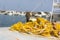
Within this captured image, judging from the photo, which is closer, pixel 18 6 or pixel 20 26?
pixel 18 6

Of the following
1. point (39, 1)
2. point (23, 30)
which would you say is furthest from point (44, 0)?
point (23, 30)

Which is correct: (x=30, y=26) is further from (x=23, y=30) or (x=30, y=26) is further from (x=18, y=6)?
(x=18, y=6)

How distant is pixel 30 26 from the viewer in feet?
14.2

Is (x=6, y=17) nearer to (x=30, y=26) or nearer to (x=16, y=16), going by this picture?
(x=16, y=16)

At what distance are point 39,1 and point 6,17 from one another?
15.8 ft

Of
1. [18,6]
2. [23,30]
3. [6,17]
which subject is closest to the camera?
[18,6]

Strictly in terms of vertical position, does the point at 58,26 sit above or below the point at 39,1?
below

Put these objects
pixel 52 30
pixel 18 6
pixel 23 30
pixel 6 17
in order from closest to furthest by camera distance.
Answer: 1. pixel 18 6
2. pixel 52 30
3. pixel 23 30
4. pixel 6 17

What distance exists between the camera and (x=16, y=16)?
20.8 feet

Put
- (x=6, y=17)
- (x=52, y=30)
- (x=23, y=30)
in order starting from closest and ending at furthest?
(x=52, y=30), (x=23, y=30), (x=6, y=17)

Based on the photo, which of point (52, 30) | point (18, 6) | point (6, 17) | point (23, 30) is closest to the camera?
point (18, 6)

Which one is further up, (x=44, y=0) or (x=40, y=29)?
(x=44, y=0)

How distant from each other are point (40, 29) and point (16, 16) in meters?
2.63

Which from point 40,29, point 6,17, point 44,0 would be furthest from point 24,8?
point 6,17
